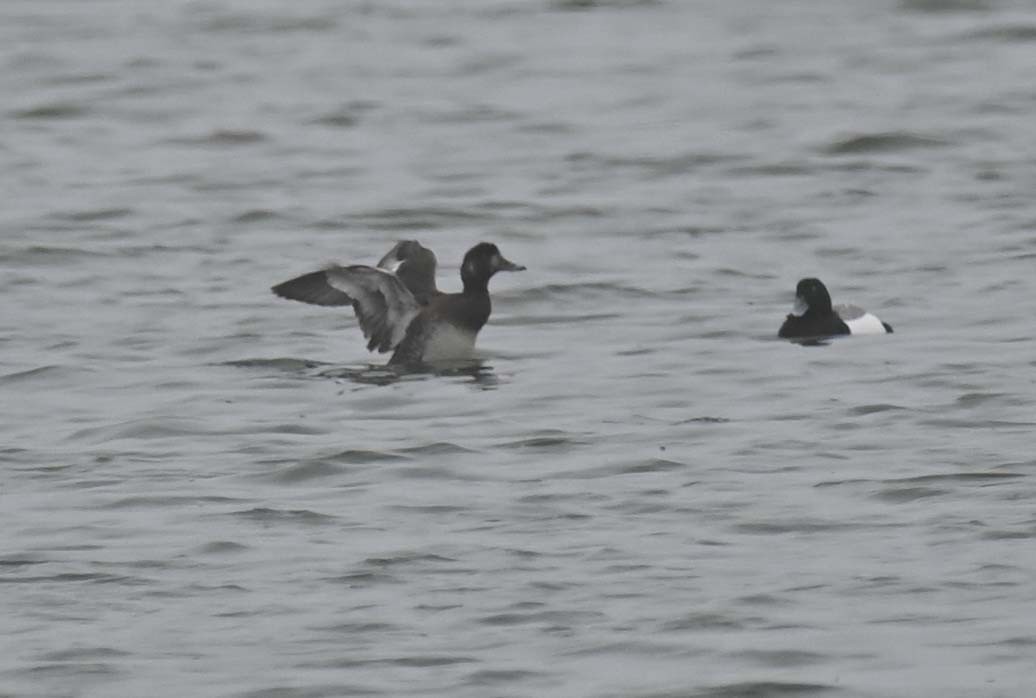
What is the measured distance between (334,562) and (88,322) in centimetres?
588

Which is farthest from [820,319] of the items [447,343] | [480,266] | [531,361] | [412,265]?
[412,265]

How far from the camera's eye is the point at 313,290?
13.1m

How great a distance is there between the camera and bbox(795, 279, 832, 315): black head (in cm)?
1343

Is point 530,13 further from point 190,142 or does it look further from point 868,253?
point 868,253

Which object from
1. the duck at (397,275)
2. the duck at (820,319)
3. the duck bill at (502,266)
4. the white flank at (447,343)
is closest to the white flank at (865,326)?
the duck at (820,319)

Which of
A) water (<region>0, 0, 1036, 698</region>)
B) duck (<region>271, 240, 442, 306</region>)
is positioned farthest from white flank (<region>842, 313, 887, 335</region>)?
duck (<region>271, 240, 442, 306</region>)

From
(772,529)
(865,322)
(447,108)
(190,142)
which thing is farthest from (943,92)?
(772,529)

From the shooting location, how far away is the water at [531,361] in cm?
785

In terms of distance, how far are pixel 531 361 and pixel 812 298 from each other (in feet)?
4.90

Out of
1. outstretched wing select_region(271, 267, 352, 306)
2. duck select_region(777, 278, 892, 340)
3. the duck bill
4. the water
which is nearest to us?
the water

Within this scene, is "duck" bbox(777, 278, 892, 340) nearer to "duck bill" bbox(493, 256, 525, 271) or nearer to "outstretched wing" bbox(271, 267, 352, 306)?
"duck bill" bbox(493, 256, 525, 271)

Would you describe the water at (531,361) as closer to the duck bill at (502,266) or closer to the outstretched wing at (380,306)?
the outstretched wing at (380,306)

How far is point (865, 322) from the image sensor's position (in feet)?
44.0

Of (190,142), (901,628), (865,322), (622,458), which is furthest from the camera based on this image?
(190,142)
